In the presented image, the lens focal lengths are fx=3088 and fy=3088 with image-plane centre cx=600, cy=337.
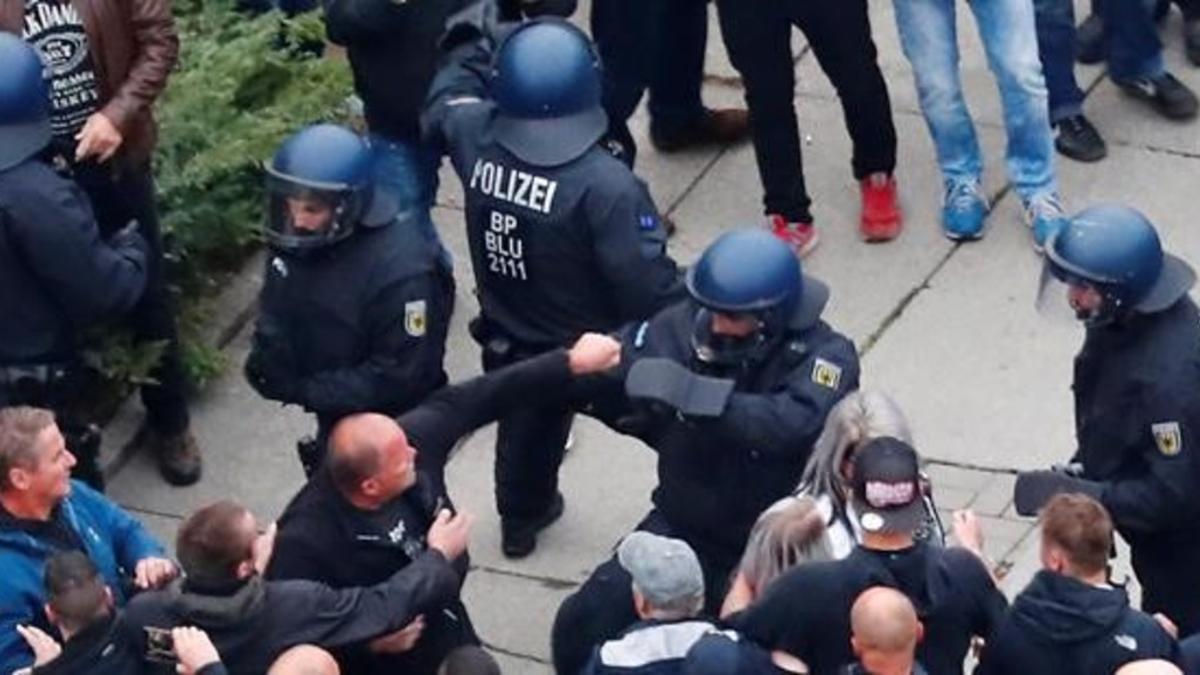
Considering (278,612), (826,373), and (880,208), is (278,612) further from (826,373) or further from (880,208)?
(880,208)

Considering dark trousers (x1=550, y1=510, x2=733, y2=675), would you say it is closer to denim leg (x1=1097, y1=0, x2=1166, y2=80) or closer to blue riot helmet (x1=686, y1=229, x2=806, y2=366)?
blue riot helmet (x1=686, y1=229, x2=806, y2=366)

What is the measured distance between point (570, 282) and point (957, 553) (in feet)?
6.37

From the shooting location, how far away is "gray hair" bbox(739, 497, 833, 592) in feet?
25.0

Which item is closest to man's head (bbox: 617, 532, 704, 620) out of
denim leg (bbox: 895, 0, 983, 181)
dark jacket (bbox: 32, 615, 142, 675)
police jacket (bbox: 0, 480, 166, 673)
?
dark jacket (bbox: 32, 615, 142, 675)

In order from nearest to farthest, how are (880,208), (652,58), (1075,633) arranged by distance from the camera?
(1075,633) → (880,208) → (652,58)

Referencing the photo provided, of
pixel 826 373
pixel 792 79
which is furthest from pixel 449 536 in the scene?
pixel 792 79

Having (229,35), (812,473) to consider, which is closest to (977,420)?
(812,473)

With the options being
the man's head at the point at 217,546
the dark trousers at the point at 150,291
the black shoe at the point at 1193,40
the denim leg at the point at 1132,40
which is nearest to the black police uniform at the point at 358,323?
the dark trousers at the point at 150,291

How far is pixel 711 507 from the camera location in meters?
8.38

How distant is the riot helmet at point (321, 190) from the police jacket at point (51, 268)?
0.58 metres

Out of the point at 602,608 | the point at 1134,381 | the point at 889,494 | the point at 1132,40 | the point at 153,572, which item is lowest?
the point at 1132,40

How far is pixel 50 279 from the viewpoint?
8977 mm

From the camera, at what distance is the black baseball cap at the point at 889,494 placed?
7.39 m

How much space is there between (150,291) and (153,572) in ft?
6.31
